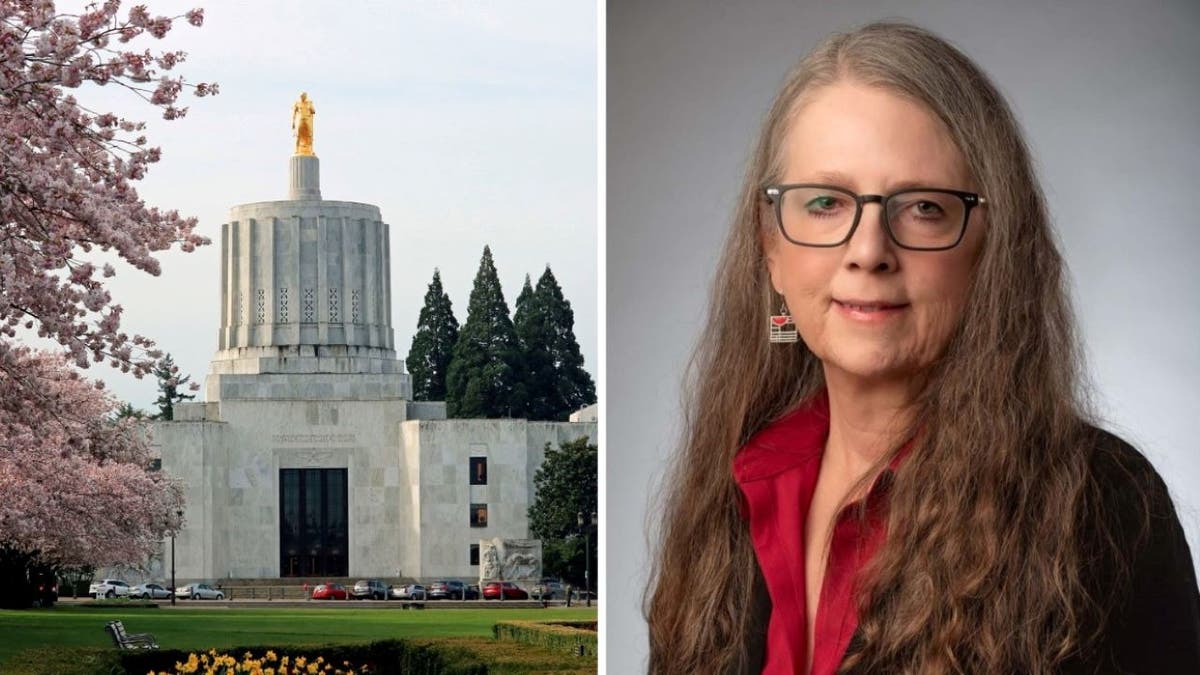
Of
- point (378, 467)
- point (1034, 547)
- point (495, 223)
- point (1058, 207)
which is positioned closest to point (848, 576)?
point (1034, 547)

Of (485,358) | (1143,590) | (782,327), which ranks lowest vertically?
(1143,590)

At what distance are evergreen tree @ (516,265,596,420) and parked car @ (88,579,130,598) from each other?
1.86 meters

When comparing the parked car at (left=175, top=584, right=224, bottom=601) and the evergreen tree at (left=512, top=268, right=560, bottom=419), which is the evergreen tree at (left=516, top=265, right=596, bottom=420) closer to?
the evergreen tree at (left=512, top=268, right=560, bottom=419)

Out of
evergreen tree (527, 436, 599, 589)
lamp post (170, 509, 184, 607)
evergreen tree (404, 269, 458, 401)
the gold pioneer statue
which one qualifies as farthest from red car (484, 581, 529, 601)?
the gold pioneer statue

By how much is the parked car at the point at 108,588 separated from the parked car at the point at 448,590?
1.27 metres

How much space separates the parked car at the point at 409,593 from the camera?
6.67 metres

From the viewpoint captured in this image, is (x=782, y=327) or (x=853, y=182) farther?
(x=782, y=327)

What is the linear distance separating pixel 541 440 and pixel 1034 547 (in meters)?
4.88

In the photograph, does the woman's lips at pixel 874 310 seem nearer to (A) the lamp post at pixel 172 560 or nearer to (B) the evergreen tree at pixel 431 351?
(B) the evergreen tree at pixel 431 351

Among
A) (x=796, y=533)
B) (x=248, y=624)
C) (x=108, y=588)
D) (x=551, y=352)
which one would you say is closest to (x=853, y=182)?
(x=796, y=533)

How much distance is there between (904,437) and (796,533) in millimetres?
176

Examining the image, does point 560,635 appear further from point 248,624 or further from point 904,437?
point 904,437

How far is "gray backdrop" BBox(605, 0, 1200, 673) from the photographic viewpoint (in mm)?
4051

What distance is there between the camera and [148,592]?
6.40m
